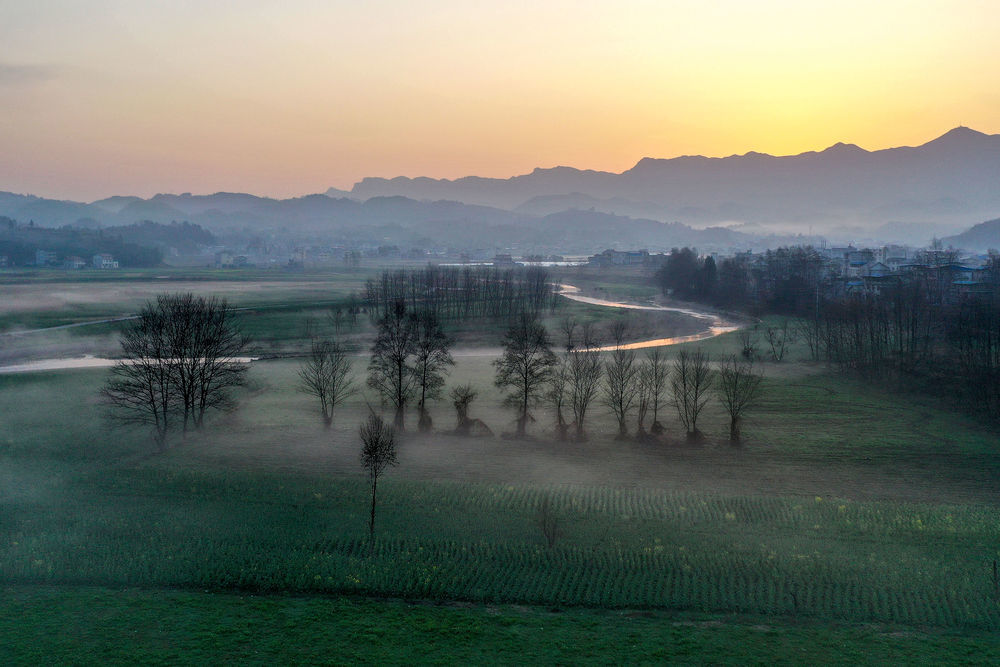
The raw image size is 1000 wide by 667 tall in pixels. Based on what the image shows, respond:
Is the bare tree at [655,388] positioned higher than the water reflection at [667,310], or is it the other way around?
the water reflection at [667,310]

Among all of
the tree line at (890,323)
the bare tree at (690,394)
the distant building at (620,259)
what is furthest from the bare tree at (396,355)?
the distant building at (620,259)

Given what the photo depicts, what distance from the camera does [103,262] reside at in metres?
160

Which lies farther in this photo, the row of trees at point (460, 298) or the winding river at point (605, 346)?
the row of trees at point (460, 298)

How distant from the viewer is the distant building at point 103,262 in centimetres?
15788

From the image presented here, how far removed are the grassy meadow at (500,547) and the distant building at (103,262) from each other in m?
140

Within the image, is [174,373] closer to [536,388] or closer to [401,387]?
[401,387]

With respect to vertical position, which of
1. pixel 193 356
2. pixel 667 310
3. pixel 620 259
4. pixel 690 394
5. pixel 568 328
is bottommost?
pixel 690 394

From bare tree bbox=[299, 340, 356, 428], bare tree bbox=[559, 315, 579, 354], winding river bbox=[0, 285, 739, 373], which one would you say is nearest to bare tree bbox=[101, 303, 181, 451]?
bare tree bbox=[299, 340, 356, 428]

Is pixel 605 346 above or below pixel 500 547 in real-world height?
above

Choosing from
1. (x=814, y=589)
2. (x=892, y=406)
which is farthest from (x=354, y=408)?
(x=892, y=406)

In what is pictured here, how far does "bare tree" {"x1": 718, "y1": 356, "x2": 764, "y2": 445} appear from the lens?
3531 centimetres

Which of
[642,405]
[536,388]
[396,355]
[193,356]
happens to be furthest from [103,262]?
[642,405]

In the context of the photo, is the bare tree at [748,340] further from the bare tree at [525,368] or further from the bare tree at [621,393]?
the bare tree at [525,368]

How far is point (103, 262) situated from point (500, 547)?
16744cm
